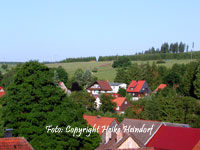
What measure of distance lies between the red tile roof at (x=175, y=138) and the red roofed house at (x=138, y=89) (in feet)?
185

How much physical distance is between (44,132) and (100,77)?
9424 centimetres

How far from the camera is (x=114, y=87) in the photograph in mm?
96875

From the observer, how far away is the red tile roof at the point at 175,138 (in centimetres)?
3133

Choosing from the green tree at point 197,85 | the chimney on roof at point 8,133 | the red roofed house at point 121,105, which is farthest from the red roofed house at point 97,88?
the chimney on roof at point 8,133

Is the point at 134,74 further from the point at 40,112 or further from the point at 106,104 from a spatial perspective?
the point at 40,112

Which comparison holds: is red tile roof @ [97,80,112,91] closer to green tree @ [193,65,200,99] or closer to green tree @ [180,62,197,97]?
green tree @ [180,62,197,97]

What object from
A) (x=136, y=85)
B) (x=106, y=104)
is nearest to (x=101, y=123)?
(x=106, y=104)

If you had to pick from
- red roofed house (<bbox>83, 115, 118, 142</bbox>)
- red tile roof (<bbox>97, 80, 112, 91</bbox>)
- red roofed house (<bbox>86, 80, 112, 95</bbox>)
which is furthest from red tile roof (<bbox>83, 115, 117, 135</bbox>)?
red tile roof (<bbox>97, 80, 112, 91</bbox>)

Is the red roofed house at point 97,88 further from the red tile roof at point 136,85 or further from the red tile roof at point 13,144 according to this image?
the red tile roof at point 13,144

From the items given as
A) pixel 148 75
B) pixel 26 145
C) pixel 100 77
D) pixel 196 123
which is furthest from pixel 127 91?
pixel 26 145

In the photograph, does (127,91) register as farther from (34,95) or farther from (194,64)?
(34,95)

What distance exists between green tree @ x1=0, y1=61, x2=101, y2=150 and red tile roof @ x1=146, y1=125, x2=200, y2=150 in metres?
7.40

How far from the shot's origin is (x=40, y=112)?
90.8 feet

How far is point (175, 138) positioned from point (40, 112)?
45.2 ft
